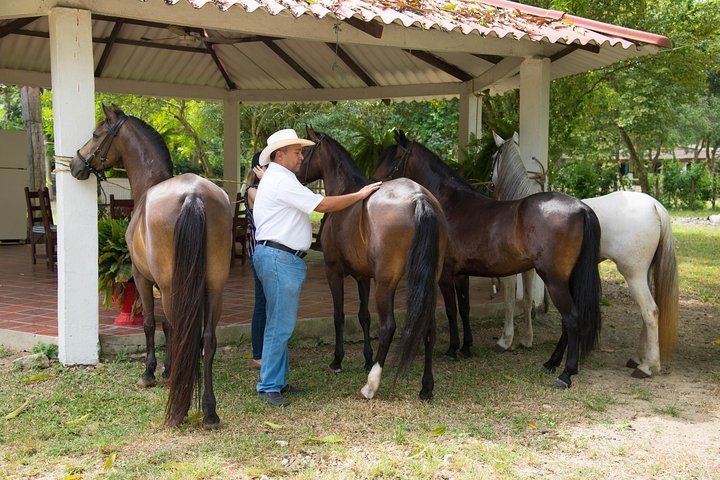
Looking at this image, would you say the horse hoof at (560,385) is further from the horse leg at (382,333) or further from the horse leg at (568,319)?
the horse leg at (382,333)

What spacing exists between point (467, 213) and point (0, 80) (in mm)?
7382

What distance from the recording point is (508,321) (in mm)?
6527

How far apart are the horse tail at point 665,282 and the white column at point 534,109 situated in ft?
6.51

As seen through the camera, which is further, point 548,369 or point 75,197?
point 548,369

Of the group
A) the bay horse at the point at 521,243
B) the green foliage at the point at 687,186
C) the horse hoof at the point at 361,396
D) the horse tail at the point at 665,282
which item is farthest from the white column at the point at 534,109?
the green foliage at the point at 687,186

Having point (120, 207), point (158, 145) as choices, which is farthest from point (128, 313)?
point (120, 207)

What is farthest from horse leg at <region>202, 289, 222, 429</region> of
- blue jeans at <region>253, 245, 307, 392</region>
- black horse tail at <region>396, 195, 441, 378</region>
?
black horse tail at <region>396, 195, 441, 378</region>

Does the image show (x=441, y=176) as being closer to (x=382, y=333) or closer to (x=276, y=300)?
(x=382, y=333)

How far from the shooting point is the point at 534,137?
7418mm

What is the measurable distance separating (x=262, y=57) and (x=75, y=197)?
5.58m

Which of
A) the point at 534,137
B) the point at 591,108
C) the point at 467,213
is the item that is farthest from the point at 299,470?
the point at 591,108

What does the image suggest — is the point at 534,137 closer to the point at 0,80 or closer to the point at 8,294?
the point at 8,294

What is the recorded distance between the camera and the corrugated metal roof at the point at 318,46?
17.8 ft

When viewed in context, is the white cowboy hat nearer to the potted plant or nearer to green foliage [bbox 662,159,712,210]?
the potted plant
